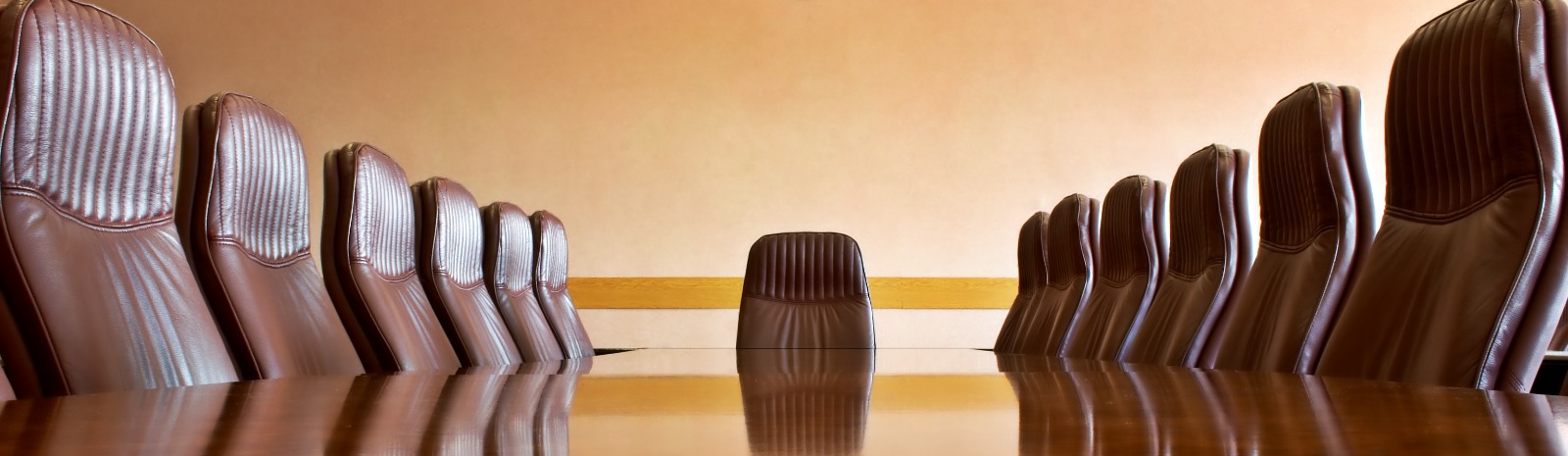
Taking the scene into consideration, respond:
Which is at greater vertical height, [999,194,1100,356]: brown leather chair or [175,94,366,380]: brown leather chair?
[175,94,366,380]: brown leather chair

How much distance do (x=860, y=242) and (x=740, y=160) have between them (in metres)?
0.74

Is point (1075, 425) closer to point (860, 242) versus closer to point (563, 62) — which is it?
point (860, 242)

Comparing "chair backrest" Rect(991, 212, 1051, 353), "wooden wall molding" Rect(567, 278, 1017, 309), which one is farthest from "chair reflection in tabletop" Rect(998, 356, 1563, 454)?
"wooden wall molding" Rect(567, 278, 1017, 309)

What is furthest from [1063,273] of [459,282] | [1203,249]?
[459,282]

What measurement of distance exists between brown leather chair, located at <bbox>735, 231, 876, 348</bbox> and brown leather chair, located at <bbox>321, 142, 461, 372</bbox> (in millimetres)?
2460

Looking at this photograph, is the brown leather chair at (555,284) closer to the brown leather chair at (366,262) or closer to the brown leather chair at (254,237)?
the brown leather chair at (366,262)

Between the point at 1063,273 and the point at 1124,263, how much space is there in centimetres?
72

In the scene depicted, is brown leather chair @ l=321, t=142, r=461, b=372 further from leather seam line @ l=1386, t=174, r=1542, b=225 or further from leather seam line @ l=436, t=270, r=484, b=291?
leather seam line @ l=1386, t=174, r=1542, b=225

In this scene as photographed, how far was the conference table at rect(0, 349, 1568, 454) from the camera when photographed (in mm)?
401

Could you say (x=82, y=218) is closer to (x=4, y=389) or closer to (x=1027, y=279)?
(x=4, y=389)

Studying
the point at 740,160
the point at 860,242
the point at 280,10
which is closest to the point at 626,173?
the point at 740,160

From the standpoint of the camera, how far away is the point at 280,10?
5.49m

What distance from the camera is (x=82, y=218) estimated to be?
1.26m

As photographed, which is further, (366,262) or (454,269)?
(454,269)
